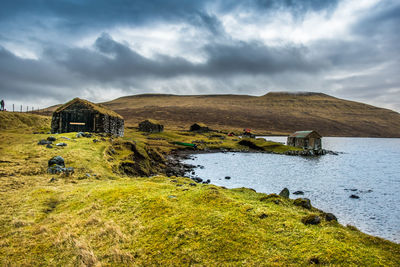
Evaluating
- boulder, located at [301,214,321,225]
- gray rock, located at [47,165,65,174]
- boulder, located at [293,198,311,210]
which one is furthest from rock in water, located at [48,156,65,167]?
boulder, located at [301,214,321,225]

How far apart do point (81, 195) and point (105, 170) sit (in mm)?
7894

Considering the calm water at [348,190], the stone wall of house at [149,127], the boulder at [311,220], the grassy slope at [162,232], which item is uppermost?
the stone wall of house at [149,127]

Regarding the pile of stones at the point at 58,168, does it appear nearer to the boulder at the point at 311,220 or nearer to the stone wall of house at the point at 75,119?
the boulder at the point at 311,220

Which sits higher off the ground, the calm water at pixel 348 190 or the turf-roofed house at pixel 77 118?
the turf-roofed house at pixel 77 118

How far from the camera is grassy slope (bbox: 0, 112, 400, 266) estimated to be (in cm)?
699

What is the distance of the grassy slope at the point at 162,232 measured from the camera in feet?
22.9

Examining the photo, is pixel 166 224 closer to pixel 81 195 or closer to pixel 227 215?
pixel 227 215

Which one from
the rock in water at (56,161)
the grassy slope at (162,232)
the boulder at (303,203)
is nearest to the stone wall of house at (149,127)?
the rock in water at (56,161)

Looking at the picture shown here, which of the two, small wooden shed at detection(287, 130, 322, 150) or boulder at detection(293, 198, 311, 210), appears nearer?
boulder at detection(293, 198, 311, 210)

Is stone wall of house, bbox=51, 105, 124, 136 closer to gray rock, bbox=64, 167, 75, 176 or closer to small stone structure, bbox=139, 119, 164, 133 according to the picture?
gray rock, bbox=64, 167, 75, 176

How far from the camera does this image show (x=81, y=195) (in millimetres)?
12359

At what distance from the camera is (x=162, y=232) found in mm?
8422

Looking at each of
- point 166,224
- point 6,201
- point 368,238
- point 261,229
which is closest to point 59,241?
point 166,224

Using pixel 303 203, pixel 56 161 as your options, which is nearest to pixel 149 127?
pixel 56 161
